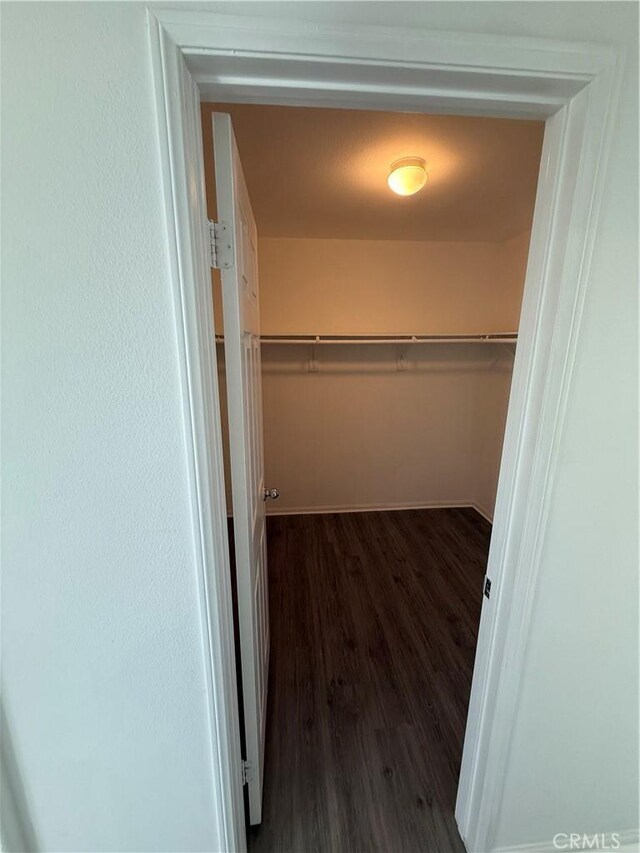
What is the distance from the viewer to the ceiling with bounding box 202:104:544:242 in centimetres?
132

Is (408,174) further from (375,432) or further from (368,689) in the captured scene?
(368,689)

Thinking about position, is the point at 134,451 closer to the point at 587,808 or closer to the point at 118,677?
the point at 118,677

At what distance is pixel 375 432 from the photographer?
3.21 metres

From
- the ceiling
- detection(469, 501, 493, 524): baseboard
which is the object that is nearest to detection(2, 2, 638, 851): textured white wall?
the ceiling

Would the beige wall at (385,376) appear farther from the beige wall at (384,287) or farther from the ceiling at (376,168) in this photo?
the ceiling at (376,168)

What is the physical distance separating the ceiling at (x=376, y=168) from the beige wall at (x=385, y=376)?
332 millimetres

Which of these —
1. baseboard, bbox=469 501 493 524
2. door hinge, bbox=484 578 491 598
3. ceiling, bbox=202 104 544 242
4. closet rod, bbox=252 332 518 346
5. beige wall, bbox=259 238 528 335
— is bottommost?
baseboard, bbox=469 501 493 524

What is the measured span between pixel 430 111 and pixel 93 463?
1.04 m

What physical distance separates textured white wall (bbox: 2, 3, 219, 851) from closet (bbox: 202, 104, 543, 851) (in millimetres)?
270

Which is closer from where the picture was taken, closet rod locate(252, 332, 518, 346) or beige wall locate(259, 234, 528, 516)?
closet rod locate(252, 332, 518, 346)

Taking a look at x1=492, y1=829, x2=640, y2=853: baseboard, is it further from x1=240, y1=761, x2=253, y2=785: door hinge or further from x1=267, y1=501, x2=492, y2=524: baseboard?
x1=267, y1=501, x2=492, y2=524: baseboard

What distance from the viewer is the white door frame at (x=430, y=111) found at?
0.60 m

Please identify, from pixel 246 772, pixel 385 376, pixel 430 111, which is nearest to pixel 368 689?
pixel 246 772

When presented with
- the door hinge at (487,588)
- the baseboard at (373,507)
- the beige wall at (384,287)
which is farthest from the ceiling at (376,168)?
the baseboard at (373,507)
